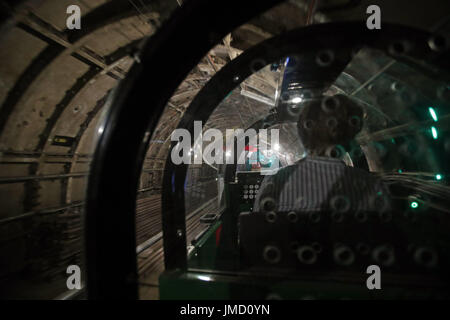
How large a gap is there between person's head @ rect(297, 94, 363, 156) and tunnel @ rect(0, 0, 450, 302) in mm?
13

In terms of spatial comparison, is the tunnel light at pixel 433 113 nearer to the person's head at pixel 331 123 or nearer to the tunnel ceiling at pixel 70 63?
the tunnel ceiling at pixel 70 63

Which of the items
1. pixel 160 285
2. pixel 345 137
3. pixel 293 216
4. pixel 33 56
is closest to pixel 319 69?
pixel 345 137

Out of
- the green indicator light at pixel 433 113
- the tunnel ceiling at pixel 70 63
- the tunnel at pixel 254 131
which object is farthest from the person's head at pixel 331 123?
the green indicator light at pixel 433 113

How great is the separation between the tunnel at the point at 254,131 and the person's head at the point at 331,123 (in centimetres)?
1

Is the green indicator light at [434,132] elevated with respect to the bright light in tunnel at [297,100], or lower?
lower

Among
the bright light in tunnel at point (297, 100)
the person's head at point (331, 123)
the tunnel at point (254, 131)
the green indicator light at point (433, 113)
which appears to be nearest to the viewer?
the tunnel at point (254, 131)

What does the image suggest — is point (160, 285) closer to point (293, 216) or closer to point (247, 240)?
point (247, 240)

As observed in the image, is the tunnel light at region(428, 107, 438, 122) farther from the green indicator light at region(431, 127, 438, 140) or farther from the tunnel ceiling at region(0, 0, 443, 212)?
the tunnel ceiling at region(0, 0, 443, 212)

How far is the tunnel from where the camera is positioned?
91 centimetres

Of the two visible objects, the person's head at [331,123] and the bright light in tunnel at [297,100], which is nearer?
the person's head at [331,123]

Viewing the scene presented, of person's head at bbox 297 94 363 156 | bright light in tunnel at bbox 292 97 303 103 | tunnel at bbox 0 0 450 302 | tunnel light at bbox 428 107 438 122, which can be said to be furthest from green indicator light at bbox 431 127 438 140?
person's head at bbox 297 94 363 156

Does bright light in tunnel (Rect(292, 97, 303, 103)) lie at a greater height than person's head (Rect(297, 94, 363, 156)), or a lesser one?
greater

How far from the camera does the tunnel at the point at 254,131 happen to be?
0.91 meters

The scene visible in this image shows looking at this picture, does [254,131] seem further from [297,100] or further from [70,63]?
[70,63]
